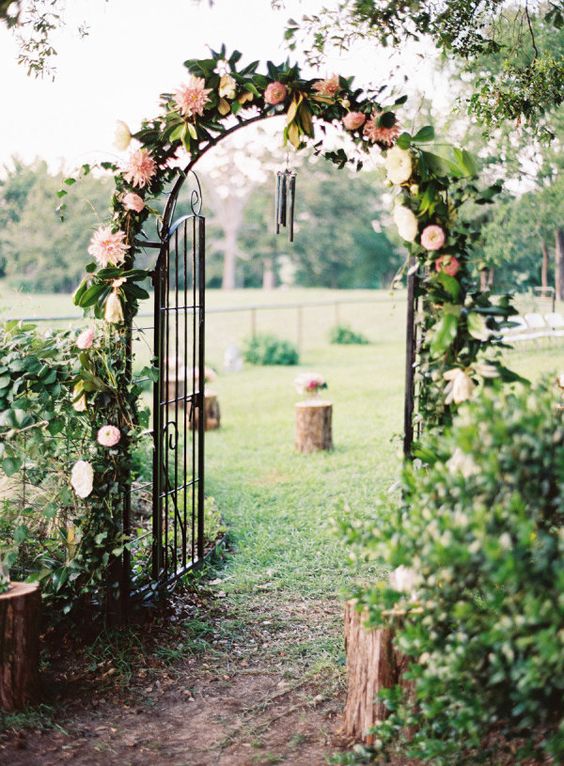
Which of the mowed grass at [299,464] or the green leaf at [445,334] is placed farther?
the mowed grass at [299,464]

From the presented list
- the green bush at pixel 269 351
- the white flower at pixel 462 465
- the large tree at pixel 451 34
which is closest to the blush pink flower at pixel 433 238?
the white flower at pixel 462 465

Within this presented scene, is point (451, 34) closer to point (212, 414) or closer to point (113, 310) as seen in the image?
point (113, 310)

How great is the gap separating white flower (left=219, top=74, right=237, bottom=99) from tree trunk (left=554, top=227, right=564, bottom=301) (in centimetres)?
647

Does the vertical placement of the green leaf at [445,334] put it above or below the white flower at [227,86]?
below

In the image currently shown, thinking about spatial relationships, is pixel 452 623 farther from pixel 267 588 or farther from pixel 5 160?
pixel 5 160

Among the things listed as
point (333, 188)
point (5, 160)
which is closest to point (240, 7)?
point (5, 160)

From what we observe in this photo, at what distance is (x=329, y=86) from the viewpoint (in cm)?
341

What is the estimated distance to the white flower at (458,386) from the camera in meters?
3.09

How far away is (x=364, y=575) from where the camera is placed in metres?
4.87

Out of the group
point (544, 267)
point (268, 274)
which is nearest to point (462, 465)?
point (544, 267)

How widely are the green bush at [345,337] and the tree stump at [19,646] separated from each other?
1363 centimetres

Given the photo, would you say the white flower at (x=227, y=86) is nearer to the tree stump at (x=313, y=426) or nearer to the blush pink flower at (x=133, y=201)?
the blush pink flower at (x=133, y=201)

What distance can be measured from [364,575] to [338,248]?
21279 millimetres

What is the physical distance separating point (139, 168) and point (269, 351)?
10.9 meters
